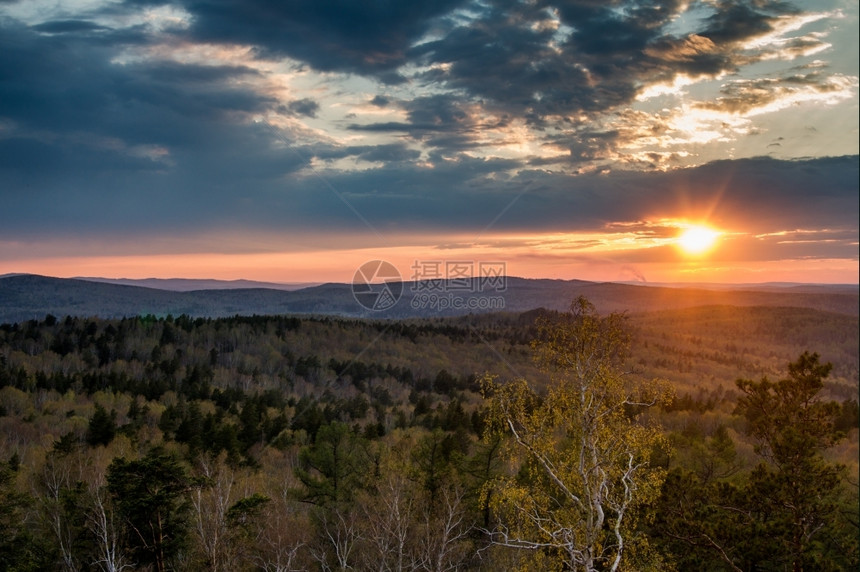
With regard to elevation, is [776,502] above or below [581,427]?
below

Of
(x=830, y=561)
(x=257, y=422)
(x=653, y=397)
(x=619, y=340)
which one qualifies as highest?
(x=619, y=340)

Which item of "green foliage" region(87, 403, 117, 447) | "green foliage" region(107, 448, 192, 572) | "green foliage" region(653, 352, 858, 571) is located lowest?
"green foliage" region(87, 403, 117, 447)

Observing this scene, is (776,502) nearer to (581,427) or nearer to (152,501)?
(581,427)

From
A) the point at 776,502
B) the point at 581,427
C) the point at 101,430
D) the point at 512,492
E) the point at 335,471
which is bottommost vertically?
the point at 101,430

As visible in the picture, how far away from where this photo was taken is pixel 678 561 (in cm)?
2133

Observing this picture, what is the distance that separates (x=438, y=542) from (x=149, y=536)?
16.1 metres

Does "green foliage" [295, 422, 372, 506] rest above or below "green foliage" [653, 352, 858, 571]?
below

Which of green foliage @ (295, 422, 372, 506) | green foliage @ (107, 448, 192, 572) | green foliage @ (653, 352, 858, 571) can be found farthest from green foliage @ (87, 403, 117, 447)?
green foliage @ (653, 352, 858, 571)

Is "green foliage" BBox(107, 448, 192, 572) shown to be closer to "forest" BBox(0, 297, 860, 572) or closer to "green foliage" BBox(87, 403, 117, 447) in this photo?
"forest" BBox(0, 297, 860, 572)

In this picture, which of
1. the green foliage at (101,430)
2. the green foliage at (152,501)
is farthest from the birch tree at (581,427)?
the green foliage at (101,430)

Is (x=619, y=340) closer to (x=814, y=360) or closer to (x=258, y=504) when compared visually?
(x=814, y=360)

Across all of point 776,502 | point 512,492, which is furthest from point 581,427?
point 776,502

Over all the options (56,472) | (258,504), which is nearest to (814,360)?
(258,504)

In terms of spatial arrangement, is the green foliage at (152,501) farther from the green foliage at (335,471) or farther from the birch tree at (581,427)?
the birch tree at (581,427)
